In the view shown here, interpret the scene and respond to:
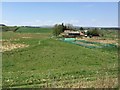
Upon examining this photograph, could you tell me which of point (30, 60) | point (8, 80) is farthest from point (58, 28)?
point (8, 80)

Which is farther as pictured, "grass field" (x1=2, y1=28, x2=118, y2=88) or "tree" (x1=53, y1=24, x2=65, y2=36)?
"tree" (x1=53, y1=24, x2=65, y2=36)

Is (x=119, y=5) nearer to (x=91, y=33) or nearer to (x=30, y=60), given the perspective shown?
(x=30, y=60)

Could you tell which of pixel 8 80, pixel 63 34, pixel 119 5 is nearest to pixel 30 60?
A: pixel 8 80

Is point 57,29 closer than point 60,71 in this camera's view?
No

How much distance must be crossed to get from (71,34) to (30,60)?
171 feet

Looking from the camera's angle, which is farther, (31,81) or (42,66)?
(42,66)

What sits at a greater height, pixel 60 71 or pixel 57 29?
pixel 60 71

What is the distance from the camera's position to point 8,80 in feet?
41.9

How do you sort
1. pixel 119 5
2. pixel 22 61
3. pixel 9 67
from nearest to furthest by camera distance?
1. pixel 119 5
2. pixel 9 67
3. pixel 22 61

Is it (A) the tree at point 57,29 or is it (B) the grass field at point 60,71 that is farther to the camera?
(A) the tree at point 57,29

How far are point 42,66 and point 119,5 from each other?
1236 cm

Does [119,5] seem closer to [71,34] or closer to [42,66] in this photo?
[42,66]

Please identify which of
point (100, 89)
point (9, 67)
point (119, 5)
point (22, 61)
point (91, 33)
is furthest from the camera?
point (91, 33)

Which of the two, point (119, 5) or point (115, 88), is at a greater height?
point (119, 5)
